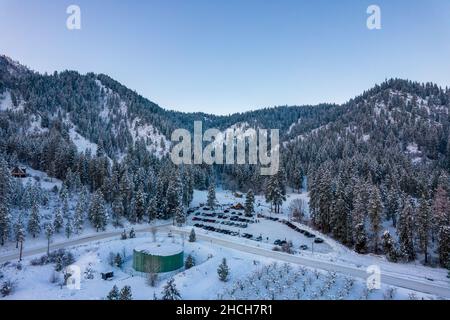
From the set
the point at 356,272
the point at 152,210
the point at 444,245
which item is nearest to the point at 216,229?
the point at 152,210

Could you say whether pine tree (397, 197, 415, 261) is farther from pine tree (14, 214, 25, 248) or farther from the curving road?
pine tree (14, 214, 25, 248)

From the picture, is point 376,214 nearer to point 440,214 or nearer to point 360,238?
point 360,238

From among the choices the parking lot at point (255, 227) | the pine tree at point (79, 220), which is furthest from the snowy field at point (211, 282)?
the parking lot at point (255, 227)

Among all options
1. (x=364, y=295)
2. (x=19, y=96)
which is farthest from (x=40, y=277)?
(x=19, y=96)

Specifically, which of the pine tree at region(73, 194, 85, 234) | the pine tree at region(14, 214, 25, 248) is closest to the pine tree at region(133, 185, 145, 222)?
the pine tree at region(73, 194, 85, 234)

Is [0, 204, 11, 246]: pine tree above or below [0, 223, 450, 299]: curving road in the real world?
above
